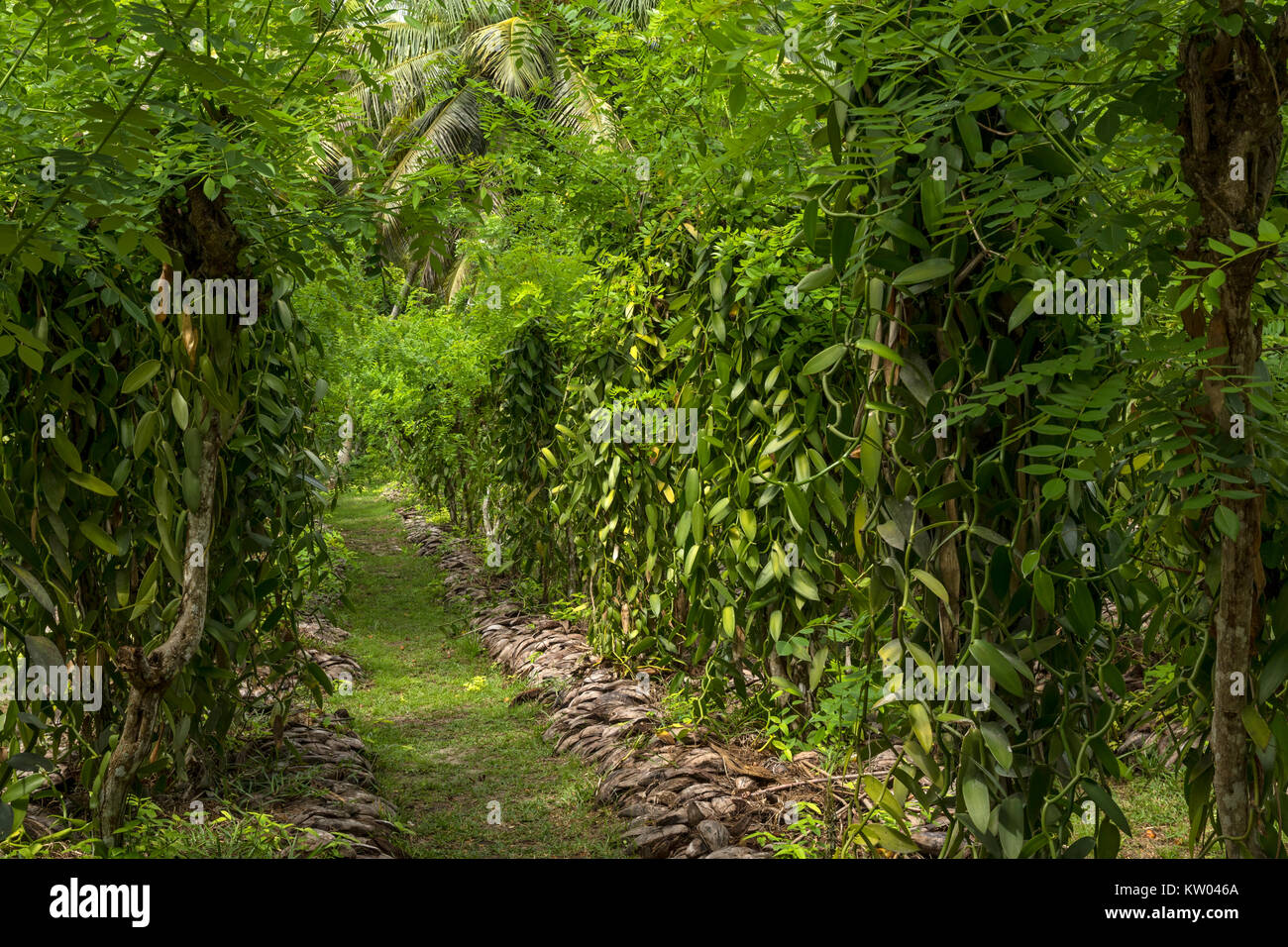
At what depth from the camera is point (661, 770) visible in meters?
3.08

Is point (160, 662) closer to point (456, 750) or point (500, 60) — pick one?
point (456, 750)

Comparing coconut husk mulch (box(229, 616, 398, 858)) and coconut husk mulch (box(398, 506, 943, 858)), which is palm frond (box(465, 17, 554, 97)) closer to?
coconut husk mulch (box(398, 506, 943, 858))

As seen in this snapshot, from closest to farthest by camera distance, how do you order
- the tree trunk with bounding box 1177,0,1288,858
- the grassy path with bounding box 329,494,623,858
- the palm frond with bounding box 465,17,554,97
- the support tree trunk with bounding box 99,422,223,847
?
the tree trunk with bounding box 1177,0,1288,858
the support tree trunk with bounding box 99,422,223,847
the grassy path with bounding box 329,494,623,858
the palm frond with bounding box 465,17,554,97

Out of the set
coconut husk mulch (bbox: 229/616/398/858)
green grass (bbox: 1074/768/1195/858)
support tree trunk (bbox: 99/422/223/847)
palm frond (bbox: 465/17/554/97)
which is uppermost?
palm frond (bbox: 465/17/554/97)

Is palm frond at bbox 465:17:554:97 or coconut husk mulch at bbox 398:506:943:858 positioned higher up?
palm frond at bbox 465:17:554:97

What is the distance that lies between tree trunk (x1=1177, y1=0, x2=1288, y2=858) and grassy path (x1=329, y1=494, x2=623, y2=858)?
183 centimetres

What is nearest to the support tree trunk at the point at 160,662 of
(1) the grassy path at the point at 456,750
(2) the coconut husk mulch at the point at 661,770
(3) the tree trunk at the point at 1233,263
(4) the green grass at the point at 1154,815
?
(1) the grassy path at the point at 456,750

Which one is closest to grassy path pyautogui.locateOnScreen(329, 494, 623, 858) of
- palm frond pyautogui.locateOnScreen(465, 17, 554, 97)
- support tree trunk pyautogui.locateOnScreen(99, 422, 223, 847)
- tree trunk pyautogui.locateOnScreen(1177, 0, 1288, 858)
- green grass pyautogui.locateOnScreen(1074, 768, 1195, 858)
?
support tree trunk pyautogui.locateOnScreen(99, 422, 223, 847)

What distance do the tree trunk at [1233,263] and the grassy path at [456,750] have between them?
1.83 meters

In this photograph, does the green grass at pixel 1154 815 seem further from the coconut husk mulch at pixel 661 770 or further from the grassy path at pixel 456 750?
the grassy path at pixel 456 750

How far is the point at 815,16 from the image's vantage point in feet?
4.93

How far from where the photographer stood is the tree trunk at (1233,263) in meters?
1.22

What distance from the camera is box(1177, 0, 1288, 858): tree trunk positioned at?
4.00 ft
